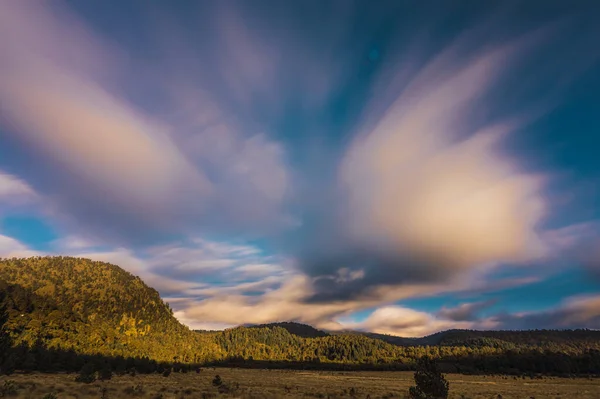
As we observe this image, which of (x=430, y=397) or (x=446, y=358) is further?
(x=446, y=358)

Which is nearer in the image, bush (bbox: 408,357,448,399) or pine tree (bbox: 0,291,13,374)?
bush (bbox: 408,357,448,399)

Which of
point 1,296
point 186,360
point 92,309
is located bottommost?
point 186,360

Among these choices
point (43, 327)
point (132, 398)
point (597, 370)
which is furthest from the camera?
point (597, 370)

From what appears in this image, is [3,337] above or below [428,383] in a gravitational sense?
above

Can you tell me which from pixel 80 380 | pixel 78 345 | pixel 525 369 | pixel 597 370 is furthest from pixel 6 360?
pixel 597 370

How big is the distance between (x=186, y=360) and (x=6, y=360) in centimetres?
14435

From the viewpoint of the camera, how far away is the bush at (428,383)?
29.3 m

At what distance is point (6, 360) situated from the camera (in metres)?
41.0

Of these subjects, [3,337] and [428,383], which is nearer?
[428,383]

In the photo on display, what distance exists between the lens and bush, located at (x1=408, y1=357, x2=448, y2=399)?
29.3 m

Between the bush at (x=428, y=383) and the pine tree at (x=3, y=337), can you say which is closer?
the bush at (x=428, y=383)

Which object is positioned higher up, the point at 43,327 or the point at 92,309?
the point at 92,309

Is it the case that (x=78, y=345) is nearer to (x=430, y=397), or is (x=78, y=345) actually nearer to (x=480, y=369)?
(x=430, y=397)

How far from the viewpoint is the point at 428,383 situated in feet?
98.6
